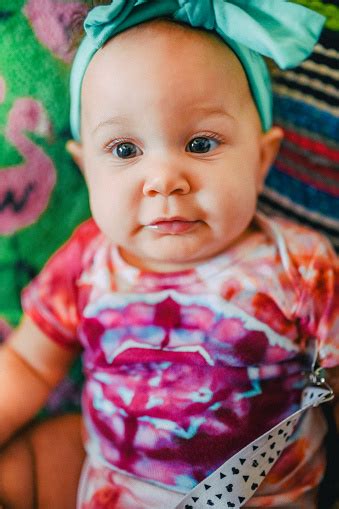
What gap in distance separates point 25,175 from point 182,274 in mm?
293

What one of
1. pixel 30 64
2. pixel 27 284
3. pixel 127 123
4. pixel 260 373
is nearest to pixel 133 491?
pixel 260 373

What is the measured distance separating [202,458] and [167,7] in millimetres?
553

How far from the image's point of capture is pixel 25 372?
0.97 m

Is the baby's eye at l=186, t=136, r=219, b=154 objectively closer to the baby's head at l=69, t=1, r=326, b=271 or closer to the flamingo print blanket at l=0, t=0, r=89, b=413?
the baby's head at l=69, t=1, r=326, b=271

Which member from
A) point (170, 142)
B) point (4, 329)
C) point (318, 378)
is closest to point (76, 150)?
point (170, 142)

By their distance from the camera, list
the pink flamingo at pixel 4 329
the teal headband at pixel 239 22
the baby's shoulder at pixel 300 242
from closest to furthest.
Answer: the teal headband at pixel 239 22 → the baby's shoulder at pixel 300 242 → the pink flamingo at pixel 4 329

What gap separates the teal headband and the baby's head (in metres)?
0.01

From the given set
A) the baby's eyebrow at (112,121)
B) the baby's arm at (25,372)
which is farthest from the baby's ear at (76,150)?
the baby's arm at (25,372)

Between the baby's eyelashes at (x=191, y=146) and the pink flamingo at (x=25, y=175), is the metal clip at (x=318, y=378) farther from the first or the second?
the pink flamingo at (x=25, y=175)

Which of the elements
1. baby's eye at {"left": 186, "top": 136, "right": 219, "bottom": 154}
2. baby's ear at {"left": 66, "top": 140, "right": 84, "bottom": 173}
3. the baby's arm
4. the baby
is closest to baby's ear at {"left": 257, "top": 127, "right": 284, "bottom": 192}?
the baby

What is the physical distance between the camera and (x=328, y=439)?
0.96 metres

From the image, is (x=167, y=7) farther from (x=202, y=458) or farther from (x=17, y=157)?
(x=202, y=458)

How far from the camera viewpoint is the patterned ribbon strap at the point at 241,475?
80 centimetres

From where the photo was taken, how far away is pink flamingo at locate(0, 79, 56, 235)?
37.9 inches
